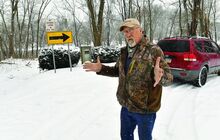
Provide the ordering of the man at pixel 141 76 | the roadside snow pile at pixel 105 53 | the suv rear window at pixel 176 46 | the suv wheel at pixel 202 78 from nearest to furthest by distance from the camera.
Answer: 1. the man at pixel 141 76
2. the suv rear window at pixel 176 46
3. the suv wheel at pixel 202 78
4. the roadside snow pile at pixel 105 53

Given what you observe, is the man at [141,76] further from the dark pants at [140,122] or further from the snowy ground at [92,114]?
the snowy ground at [92,114]

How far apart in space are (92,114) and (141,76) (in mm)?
3403

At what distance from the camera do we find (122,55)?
3.29 meters

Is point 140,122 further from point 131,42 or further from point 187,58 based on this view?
point 187,58

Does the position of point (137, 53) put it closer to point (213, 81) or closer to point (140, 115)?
point (140, 115)

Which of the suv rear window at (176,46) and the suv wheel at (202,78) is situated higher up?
the suv rear window at (176,46)

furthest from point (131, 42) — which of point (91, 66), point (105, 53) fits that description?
point (105, 53)

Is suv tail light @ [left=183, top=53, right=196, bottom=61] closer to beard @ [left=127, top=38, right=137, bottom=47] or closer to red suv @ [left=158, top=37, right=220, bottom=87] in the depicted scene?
red suv @ [left=158, top=37, right=220, bottom=87]

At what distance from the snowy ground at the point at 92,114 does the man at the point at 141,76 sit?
195cm

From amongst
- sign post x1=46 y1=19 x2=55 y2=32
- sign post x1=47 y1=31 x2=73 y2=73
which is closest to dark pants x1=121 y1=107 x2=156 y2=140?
sign post x1=47 y1=31 x2=73 y2=73

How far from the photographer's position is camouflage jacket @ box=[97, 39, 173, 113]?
299 centimetres

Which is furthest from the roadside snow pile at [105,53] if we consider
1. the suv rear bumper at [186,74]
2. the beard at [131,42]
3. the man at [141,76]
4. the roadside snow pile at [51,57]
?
the beard at [131,42]

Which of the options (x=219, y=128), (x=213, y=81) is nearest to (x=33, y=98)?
(x=219, y=128)

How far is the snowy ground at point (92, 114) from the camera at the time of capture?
514 cm
